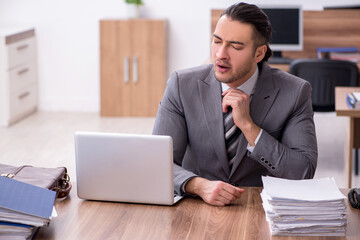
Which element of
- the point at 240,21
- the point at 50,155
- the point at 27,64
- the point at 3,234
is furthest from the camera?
the point at 27,64

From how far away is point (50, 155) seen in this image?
4875mm

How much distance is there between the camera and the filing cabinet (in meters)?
5.79

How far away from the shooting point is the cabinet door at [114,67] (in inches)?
242

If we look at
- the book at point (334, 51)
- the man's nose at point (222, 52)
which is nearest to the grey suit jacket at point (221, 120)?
the man's nose at point (222, 52)

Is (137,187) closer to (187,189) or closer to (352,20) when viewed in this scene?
(187,189)

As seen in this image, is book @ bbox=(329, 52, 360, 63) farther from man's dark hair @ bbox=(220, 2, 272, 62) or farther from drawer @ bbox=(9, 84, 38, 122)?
man's dark hair @ bbox=(220, 2, 272, 62)

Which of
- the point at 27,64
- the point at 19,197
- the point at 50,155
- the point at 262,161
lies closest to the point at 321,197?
the point at 262,161

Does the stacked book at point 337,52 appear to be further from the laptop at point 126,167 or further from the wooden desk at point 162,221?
the laptop at point 126,167

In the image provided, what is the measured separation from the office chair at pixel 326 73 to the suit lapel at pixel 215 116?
95.4 inches

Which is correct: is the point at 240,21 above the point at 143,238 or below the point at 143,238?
above

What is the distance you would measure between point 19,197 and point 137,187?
364 millimetres

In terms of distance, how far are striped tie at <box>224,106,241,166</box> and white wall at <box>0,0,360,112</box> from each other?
13.7 ft

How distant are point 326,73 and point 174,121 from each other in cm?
259

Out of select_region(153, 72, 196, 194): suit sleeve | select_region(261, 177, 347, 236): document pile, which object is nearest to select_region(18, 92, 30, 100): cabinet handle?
select_region(153, 72, 196, 194): suit sleeve
